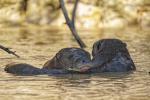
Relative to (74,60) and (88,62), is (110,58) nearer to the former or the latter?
Result: (88,62)

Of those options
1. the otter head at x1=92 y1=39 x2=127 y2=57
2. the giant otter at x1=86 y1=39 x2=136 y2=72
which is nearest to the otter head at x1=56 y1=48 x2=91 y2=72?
the giant otter at x1=86 y1=39 x2=136 y2=72

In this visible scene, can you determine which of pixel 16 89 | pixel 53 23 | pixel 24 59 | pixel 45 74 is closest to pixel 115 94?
pixel 16 89

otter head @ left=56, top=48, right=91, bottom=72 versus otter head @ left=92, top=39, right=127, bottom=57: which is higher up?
otter head @ left=92, top=39, right=127, bottom=57

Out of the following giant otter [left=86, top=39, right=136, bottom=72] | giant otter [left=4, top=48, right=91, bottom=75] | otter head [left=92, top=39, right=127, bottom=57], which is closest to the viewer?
giant otter [left=4, top=48, right=91, bottom=75]

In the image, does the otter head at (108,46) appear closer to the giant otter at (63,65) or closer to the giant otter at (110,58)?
the giant otter at (110,58)

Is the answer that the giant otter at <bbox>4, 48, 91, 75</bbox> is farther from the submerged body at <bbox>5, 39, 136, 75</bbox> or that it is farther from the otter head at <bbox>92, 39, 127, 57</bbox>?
the otter head at <bbox>92, 39, 127, 57</bbox>

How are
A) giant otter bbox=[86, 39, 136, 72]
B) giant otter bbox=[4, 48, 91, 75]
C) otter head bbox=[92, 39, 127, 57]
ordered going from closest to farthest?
giant otter bbox=[4, 48, 91, 75] → giant otter bbox=[86, 39, 136, 72] → otter head bbox=[92, 39, 127, 57]

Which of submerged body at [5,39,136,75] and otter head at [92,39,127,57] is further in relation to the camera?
otter head at [92,39,127,57]

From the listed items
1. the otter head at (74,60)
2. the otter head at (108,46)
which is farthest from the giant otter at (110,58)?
the otter head at (74,60)
